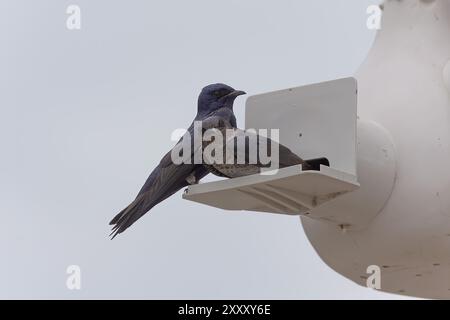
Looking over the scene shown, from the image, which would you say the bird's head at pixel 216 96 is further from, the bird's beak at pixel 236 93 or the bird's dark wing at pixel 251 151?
the bird's dark wing at pixel 251 151

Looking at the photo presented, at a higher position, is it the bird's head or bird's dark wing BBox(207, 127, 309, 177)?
the bird's head

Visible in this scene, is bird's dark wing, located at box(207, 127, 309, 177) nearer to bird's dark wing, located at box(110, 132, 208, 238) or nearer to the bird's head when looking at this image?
bird's dark wing, located at box(110, 132, 208, 238)

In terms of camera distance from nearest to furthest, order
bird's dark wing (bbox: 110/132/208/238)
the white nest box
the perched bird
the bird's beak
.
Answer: the perched bird → the white nest box → bird's dark wing (bbox: 110/132/208/238) → the bird's beak

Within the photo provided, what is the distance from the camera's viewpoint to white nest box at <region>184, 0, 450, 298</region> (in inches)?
200

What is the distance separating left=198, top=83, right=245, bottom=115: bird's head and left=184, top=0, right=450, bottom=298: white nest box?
340mm

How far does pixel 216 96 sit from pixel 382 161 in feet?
2.64

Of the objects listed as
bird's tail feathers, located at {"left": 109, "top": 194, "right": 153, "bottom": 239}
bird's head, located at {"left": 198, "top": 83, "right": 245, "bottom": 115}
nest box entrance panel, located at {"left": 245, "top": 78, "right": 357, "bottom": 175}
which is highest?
bird's head, located at {"left": 198, "top": 83, "right": 245, "bottom": 115}

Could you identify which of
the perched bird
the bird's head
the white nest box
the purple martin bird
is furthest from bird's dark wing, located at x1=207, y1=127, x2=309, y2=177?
the bird's head

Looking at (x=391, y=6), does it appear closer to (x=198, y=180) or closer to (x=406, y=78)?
(x=406, y=78)

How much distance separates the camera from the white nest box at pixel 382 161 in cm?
507

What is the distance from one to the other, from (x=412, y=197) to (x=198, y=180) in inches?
30.8

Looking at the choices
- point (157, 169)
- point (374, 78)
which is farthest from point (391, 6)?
point (157, 169)

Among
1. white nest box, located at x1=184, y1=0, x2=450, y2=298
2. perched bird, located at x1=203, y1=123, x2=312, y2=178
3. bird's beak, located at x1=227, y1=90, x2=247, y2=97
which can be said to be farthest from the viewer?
bird's beak, located at x1=227, y1=90, x2=247, y2=97

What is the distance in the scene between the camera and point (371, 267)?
216 inches
